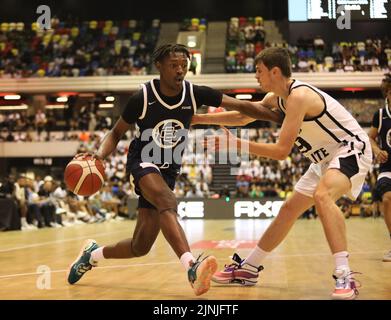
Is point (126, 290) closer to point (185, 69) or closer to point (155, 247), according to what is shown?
point (185, 69)

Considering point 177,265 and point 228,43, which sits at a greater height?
point 228,43

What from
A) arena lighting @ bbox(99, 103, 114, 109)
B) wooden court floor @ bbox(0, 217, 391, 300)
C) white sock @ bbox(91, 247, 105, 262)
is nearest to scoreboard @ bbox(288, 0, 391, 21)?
wooden court floor @ bbox(0, 217, 391, 300)

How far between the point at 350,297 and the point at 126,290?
172cm

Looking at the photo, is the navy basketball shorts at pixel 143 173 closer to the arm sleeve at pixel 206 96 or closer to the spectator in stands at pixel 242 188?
the arm sleeve at pixel 206 96

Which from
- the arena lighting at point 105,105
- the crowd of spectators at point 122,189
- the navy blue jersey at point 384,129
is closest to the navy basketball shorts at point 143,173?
the navy blue jersey at point 384,129

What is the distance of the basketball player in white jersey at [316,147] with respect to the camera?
439cm

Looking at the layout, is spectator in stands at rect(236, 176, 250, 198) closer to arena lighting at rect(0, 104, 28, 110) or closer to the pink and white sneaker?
arena lighting at rect(0, 104, 28, 110)

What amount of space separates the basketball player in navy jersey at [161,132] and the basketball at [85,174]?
10 centimetres

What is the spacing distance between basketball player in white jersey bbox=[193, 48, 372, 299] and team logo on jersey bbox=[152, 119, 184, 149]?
24cm

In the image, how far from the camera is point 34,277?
5.73 metres

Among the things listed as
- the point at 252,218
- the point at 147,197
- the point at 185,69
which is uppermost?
the point at 185,69

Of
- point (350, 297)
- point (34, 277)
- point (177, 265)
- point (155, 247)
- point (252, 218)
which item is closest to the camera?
point (350, 297)

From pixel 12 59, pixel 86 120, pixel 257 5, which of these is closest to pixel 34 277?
pixel 86 120

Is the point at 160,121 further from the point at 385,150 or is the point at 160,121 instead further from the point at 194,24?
the point at 194,24
